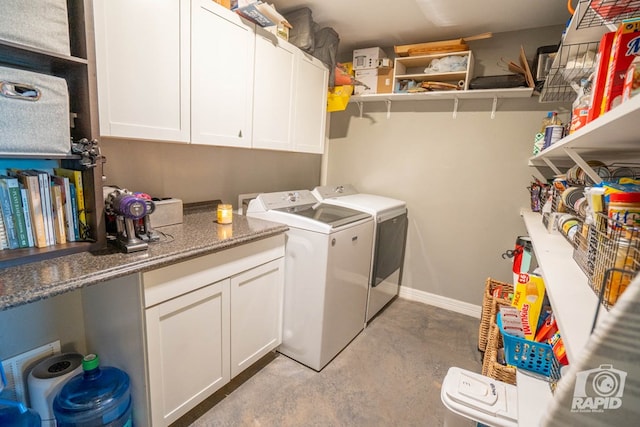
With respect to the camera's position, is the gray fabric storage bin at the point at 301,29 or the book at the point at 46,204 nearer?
the book at the point at 46,204

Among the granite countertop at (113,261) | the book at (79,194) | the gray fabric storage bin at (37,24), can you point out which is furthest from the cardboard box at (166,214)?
the gray fabric storage bin at (37,24)

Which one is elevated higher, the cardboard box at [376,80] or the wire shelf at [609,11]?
the cardboard box at [376,80]

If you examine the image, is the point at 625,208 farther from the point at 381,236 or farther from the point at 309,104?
the point at 309,104

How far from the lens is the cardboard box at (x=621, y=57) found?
31.5 inches

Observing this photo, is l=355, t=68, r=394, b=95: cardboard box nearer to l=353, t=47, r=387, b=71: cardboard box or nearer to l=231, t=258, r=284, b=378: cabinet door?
l=353, t=47, r=387, b=71: cardboard box

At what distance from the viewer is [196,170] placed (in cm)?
211

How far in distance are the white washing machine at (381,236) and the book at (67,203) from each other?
1636 millimetres

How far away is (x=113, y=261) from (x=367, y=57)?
2.51 metres

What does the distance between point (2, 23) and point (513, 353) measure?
211cm

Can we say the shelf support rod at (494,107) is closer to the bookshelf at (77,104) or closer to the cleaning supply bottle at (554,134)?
the cleaning supply bottle at (554,134)

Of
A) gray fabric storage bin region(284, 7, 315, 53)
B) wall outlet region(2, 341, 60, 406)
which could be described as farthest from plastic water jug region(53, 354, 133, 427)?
gray fabric storage bin region(284, 7, 315, 53)

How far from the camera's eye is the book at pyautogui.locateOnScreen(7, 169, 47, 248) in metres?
1.16

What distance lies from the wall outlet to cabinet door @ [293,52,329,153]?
6.17 ft

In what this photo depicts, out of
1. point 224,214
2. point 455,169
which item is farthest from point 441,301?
point 224,214
